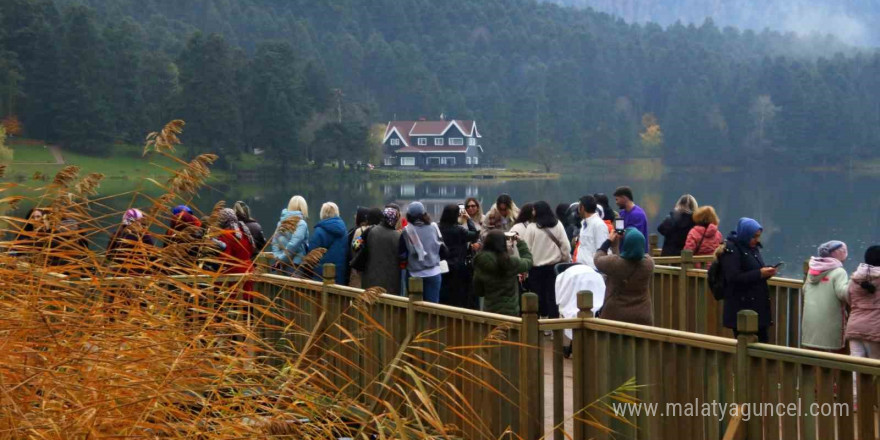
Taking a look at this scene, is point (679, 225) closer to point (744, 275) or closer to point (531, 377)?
point (744, 275)

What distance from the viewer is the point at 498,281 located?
801 cm

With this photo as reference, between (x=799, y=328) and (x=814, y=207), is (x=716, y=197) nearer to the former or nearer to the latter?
(x=814, y=207)

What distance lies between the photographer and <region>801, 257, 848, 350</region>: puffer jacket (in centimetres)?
728

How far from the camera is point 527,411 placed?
225 inches

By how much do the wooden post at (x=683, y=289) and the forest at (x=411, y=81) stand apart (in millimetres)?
63235

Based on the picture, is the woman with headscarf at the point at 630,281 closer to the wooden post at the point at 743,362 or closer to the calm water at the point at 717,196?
the wooden post at the point at 743,362

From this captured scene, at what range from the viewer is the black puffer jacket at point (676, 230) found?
11.2 meters

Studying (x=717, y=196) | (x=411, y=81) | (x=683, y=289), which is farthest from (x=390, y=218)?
(x=411, y=81)

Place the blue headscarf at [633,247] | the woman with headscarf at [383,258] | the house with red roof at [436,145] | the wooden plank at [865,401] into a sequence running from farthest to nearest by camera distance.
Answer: the house with red roof at [436,145], the woman with headscarf at [383,258], the blue headscarf at [633,247], the wooden plank at [865,401]

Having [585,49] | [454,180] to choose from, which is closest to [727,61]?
[585,49]

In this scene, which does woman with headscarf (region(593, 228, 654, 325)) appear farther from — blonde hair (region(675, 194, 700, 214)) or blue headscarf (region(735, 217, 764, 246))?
blonde hair (region(675, 194, 700, 214))

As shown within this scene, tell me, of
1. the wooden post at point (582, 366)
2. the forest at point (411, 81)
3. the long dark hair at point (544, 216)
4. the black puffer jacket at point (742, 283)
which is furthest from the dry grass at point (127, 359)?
the forest at point (411, 81)

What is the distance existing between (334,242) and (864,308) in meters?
4.44

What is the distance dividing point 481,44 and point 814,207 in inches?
3163
